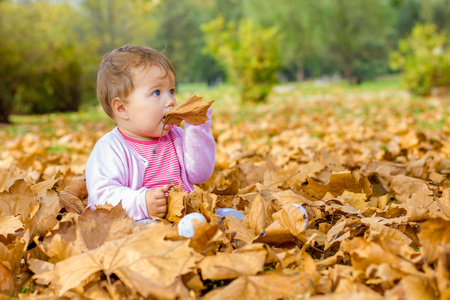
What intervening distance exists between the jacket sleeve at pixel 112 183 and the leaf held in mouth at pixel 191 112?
11.2 inches

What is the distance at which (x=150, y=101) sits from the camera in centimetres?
186

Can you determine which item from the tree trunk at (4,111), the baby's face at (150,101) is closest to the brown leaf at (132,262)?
the baby's face at (150,101)

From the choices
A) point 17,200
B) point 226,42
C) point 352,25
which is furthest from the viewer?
point 352,25

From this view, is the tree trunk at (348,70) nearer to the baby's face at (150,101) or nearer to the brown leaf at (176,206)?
the baby's face at (150,101)

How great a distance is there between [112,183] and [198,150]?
0.43 meters

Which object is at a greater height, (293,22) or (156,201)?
(156,201)

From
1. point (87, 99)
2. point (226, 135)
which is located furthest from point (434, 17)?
point (226, 135)

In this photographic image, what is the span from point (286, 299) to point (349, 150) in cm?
248

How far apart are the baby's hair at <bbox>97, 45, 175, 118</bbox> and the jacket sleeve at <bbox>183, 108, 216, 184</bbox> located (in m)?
0.29

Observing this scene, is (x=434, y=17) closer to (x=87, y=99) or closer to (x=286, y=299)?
(x=87, y=99)

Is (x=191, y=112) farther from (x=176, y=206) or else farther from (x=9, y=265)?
(x=9, y=265)

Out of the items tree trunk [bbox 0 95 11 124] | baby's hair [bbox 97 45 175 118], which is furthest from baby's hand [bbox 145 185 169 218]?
tree trunk [bbox 0 95 11 124]

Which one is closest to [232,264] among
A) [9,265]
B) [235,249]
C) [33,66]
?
[235,249]

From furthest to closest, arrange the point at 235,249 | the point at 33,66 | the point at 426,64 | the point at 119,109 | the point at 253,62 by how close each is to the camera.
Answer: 1. the point at 253,62
2. the point at 426,64
3. the point at 33,66
4. the point at 119,109
5. the point at 235,249
